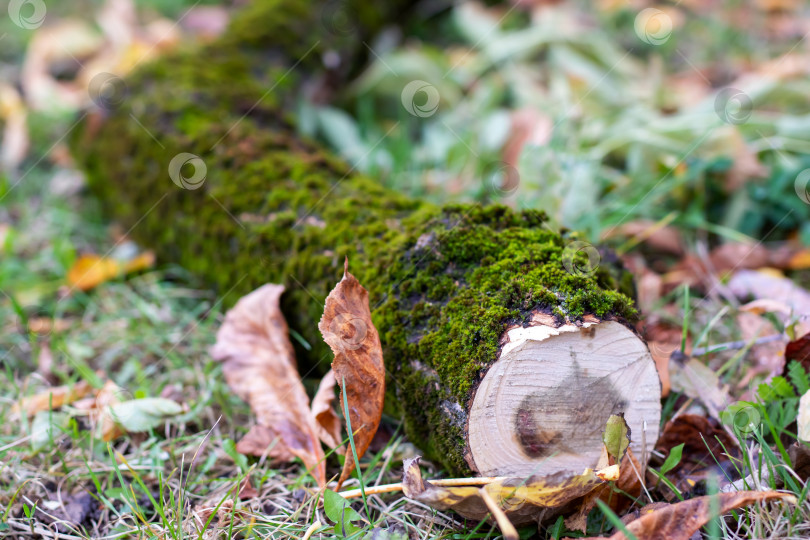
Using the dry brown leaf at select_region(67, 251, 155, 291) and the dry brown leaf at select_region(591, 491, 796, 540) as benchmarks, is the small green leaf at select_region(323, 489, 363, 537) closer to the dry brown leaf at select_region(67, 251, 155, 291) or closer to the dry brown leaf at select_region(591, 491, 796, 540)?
the dry brown leaf at select_region(591, 491, 796, 540)

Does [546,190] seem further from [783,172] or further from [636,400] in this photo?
[636,400]

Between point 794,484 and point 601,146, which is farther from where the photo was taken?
point 601,146

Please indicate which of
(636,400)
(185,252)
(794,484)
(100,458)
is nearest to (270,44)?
(185,252)

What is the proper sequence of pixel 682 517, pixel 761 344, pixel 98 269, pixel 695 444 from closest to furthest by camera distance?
1. pixel 682 517
2. pixel 695 444
3. pixel 761 344
4. pixel 98 269

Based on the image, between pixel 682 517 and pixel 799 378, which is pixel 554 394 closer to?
pixel 682 517


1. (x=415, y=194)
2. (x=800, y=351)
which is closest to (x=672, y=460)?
(x=800, y=351)

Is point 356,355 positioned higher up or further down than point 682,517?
higher up

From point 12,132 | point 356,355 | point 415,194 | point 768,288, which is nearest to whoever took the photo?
point 356,355
